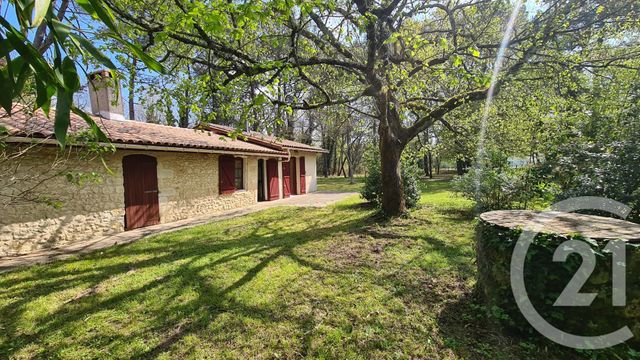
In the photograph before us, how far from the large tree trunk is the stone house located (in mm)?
3762

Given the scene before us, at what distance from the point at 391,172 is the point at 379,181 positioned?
2.46m

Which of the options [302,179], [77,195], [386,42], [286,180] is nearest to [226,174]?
[286,180]

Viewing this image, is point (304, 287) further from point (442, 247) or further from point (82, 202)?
point (82, 202)

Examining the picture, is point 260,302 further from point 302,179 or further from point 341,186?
point 341,186

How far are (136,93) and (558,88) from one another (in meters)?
9.27

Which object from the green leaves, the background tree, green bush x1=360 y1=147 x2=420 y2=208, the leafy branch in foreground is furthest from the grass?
the green leaves

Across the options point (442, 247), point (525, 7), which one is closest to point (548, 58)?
point (525, 7)

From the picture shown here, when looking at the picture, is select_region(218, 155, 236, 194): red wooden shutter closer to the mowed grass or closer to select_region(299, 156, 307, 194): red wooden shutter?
the mowed grass

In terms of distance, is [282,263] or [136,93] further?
[136,93]

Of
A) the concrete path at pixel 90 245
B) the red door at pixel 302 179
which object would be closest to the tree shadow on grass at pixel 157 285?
the concrete path at pixel 90 245

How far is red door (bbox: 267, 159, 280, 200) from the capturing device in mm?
14312

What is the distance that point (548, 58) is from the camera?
587 cm

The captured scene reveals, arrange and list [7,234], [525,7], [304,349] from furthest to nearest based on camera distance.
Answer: [525,7]
[7,234]
[304,349]

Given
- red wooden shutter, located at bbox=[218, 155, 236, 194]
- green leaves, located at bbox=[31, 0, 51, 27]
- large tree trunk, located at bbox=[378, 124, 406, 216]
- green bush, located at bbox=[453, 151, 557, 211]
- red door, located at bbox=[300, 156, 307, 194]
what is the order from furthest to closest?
red door, located at bbox=[300, 156, 307, 194], red wooden shutter, located at bbox=[218, 155, 236, 194], large tree trunk, located at bbox=[378, 124, 406, 216], green bush, located at bbox=[453, 151, 557, 211], green leaves, located at bbox=[31, 0, 51, 27]
